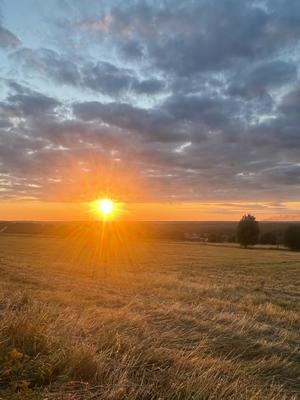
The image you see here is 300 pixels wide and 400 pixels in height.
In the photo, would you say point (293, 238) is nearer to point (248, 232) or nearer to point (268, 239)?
point (248, 232)

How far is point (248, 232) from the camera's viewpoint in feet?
286

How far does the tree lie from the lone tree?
21.7ft

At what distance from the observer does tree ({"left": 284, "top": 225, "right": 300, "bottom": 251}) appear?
3292 inches

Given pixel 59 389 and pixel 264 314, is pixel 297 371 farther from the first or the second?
pixel 264 314

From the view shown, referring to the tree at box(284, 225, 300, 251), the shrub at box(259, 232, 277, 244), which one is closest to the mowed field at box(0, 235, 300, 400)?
the tree at box(284, 225, 300, 251)

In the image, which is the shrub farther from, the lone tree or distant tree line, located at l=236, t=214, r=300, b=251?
the lone tree

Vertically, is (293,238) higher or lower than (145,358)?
lower

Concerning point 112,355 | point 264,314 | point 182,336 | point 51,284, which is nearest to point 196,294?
point 264,314

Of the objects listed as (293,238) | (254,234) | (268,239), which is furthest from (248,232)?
(268,239)

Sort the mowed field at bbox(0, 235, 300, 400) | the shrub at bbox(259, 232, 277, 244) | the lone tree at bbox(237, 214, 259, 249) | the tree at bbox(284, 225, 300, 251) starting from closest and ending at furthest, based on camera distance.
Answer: the mowed field at bbox(0, 235, 300, 400), the tree at bbox(284, 225, 300, 251), the lone tree at bbox(237, 214, 259, 249), the shrub at bbox(259, 232, 277, 244)

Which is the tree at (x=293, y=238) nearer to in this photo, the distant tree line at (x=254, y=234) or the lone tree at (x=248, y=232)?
the distant tree line at (x=254, y=234)

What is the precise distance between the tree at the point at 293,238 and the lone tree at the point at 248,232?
21.7ft

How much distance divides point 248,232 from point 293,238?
9494 mm

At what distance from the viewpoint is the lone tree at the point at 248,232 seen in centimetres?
8734
